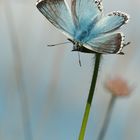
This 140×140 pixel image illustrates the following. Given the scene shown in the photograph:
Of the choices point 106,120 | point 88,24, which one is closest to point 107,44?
point 88,24

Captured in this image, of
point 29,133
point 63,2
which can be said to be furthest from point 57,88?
point 63,2

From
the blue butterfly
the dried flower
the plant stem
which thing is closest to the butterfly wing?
the blue butterfly

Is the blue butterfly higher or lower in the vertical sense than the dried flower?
higher

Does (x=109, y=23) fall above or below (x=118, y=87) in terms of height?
above

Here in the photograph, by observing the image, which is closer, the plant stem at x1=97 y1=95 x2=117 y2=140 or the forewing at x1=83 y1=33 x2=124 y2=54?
the forewing at x1=83 y1=33 x2=124 y2=54

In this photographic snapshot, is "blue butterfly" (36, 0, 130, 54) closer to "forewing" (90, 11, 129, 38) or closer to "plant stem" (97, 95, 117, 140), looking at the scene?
"forewing" (90, 11, 129, 38)

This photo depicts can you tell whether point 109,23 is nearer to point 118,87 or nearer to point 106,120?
point 106,120
